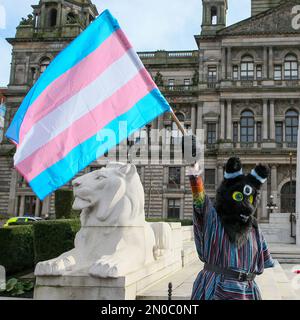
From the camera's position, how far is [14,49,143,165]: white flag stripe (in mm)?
6098

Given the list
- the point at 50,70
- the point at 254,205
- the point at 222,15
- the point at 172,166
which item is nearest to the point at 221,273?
the point at 254,205

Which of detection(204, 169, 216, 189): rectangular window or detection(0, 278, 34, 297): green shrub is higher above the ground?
detection(204, 169, 216, 189): rectangular window

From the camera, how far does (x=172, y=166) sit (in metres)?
41.4

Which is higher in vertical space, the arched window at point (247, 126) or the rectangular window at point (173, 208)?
the arched window at point (247, 126)

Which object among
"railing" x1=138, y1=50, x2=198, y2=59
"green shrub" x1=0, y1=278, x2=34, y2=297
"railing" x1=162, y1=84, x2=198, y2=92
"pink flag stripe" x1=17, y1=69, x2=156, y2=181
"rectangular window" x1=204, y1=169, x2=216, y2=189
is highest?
"railing" x1=138, y1=50, x2=198, y2=59

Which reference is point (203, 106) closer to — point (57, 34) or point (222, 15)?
point (222, 15)

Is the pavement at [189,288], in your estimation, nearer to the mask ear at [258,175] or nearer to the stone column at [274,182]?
the mask ear at [258,175]

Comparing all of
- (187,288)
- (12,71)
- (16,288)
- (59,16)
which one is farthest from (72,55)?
(59,16)

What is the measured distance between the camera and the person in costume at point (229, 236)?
13.0 ft

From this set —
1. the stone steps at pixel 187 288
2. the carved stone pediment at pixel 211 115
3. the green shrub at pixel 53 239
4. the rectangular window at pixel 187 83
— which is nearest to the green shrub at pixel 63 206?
the green shrub at pixel 53 239

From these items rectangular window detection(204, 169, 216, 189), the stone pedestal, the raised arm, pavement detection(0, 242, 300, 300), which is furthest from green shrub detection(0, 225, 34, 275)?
rectangular window detection(204, 169, 216, 189)

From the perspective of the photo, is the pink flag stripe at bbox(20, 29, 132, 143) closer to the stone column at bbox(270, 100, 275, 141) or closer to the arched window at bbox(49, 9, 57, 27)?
the stone column at bbox(270, 100, 275, 141)

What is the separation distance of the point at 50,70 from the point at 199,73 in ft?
120

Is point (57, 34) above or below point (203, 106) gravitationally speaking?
above
